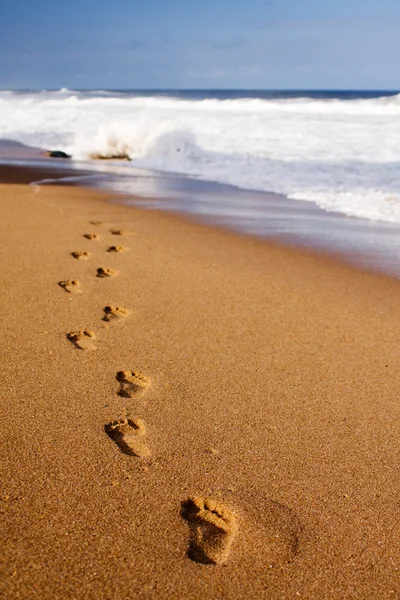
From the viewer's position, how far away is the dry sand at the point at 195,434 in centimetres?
156

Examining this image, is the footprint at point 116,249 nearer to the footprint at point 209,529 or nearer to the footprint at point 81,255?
the footprint at point 81,255

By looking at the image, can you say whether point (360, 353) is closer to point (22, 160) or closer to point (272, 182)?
point (272, 182)

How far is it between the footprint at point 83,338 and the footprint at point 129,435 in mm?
664

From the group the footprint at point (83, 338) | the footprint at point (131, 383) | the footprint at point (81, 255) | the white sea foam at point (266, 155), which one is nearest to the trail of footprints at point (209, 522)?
the footprint at point (131, 383)

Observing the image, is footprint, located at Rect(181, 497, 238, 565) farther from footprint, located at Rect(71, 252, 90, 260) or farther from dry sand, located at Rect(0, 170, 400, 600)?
footprint, located at Rect(71, 252, 90, 260)

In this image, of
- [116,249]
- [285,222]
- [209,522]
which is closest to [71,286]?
[116,249]

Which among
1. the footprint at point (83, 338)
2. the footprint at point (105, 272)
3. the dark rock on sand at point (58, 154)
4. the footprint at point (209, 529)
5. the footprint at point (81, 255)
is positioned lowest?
the dark rock on sand at point (58, 154)

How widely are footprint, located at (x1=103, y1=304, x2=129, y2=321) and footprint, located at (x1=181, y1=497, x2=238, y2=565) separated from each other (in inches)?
58.8

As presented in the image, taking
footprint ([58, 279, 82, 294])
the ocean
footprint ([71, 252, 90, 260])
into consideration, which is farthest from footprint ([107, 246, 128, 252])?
the ocean

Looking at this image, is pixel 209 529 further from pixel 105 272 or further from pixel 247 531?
pixel 105 272

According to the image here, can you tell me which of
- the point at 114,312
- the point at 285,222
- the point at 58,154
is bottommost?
the point at 58,154

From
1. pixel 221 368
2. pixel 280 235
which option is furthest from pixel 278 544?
pixel 280 235

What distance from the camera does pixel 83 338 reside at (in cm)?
288

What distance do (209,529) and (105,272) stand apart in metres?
2.40
